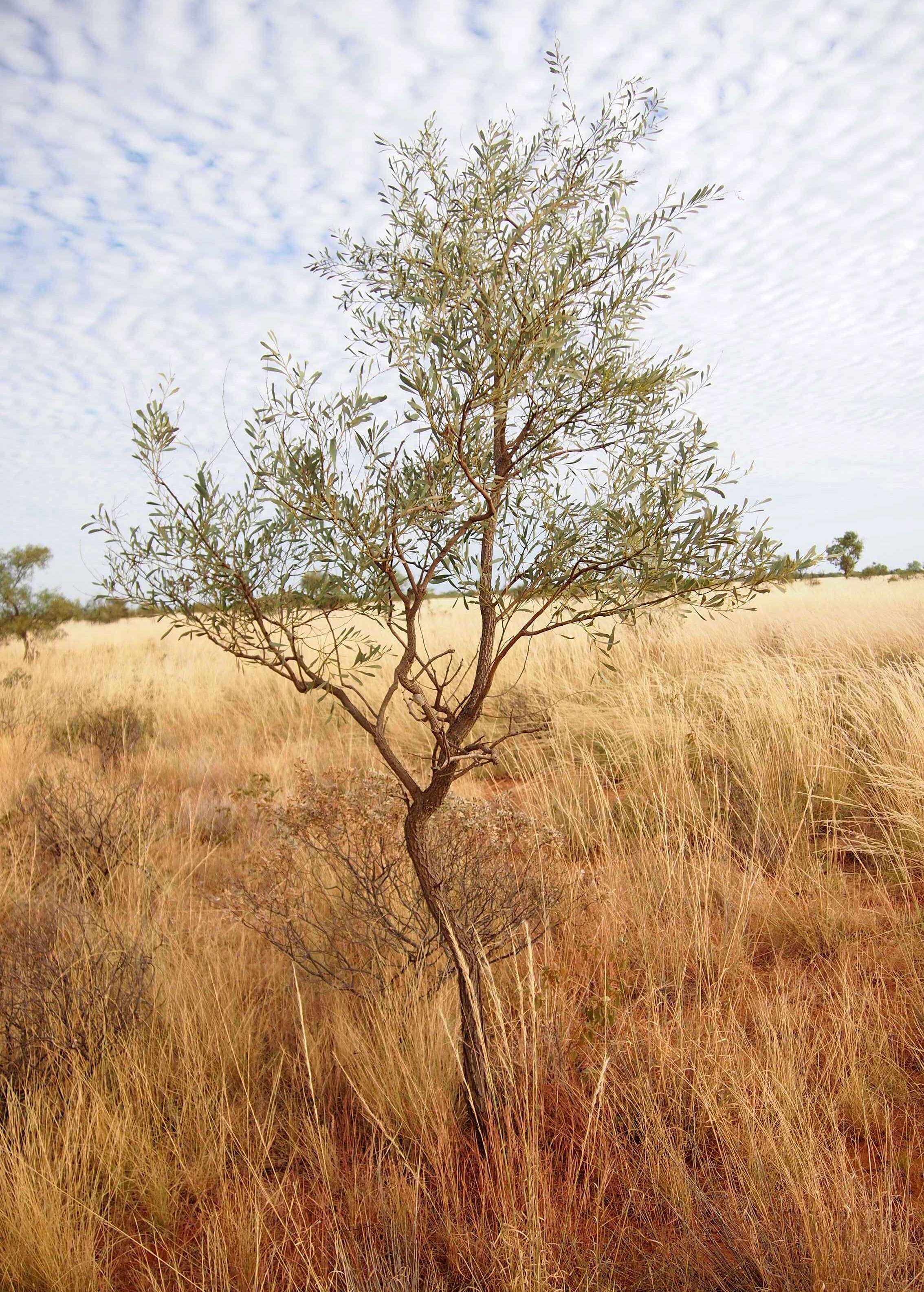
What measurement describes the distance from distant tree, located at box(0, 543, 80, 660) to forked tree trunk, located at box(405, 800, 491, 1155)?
16874 mm

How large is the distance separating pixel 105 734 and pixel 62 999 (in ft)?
18.7

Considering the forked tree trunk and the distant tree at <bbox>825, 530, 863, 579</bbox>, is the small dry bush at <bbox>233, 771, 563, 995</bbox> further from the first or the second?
the distant tree at <bbox>825, 530, 863, 579</bbox>

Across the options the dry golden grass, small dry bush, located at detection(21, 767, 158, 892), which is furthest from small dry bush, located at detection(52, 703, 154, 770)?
the dry golden grass

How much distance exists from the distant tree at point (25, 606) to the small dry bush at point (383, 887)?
15.7 metres

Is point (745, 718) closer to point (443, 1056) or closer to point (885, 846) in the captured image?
point (885, 846)

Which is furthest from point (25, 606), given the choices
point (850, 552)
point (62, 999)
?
point (850, 552)

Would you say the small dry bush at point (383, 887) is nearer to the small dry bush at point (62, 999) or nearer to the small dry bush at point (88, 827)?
the small dry bush at point (62, 999)

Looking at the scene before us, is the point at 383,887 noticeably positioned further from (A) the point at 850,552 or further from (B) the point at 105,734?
(A) the point at 850,552

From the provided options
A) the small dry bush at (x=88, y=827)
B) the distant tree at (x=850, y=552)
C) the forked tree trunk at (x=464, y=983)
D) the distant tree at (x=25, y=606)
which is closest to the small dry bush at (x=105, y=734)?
the small dry bush at (x=88, y=827)

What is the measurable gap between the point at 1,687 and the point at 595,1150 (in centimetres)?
1061

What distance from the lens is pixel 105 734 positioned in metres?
7.89

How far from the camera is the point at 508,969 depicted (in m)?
3.12

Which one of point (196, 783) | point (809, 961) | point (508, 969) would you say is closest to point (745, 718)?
point (809, 961)

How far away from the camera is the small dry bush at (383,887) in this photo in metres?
3.01
